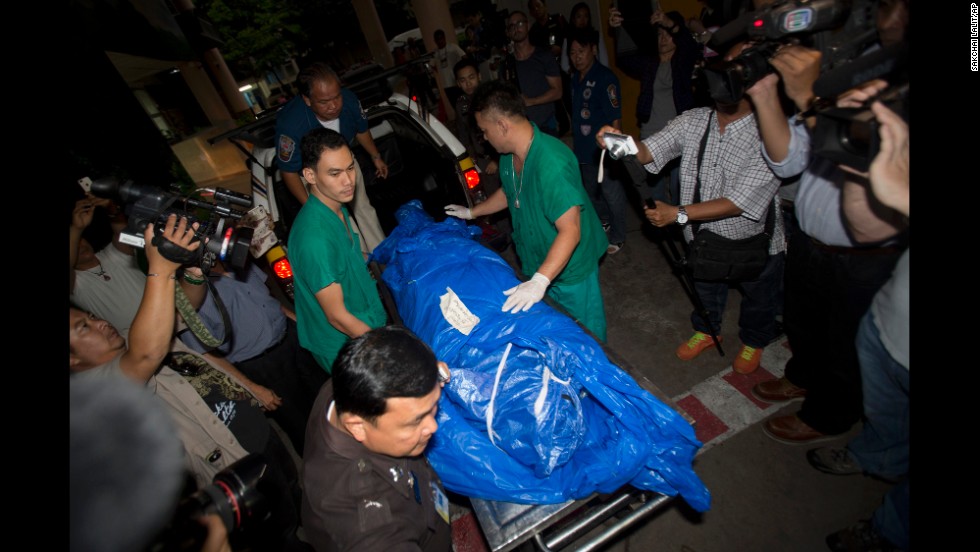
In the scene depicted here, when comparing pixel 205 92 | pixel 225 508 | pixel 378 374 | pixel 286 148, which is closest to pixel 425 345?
pixel 378 374

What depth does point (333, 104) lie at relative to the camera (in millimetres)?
3686

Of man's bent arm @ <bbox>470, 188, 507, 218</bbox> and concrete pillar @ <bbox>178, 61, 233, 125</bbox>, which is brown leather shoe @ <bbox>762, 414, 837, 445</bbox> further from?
concrete pillar @ <bbox>178, 61, 233, 125</bbox>

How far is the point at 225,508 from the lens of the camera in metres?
1.11

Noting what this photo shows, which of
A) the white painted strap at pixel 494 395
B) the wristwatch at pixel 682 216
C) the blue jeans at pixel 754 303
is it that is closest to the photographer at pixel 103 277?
the white painted strap at pixel 494 395

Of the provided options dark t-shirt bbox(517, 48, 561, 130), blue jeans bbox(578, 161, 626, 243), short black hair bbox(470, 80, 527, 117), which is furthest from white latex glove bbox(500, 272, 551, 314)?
dark t-shirt bbox(517, 48, 561, 130)

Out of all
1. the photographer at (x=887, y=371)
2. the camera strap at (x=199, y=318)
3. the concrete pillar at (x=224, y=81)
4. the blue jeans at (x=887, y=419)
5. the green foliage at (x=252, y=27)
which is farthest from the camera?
the green foliage at (x=252, y=27)

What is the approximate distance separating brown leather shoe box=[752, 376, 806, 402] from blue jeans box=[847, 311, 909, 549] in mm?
822

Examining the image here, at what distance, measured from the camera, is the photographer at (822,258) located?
161cm

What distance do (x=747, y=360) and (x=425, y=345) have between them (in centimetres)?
260

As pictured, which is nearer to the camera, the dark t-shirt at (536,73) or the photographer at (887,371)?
the photographer at (887,371)

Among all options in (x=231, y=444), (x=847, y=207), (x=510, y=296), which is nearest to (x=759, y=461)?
(x=847, y=207)

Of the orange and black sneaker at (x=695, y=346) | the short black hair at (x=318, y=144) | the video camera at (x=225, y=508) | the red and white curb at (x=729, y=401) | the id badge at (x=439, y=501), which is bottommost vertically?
the red and white curb at (x=729, y=401)

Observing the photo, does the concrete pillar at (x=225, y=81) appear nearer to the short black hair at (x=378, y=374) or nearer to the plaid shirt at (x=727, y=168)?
the plaid shirt at (x=727, y=168)

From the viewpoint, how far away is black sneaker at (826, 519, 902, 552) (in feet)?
5.90
